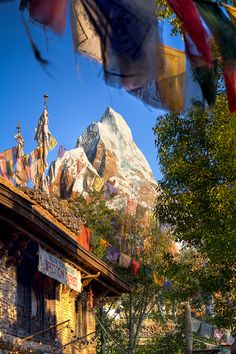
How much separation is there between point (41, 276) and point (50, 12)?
1296 cm

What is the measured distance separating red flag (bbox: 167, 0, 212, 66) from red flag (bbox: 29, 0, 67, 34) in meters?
0.95

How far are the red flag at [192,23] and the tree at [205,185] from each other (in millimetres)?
10568

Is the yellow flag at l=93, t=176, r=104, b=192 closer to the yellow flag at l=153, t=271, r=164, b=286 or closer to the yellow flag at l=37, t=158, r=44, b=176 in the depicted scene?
the yellow flag at l=153, t=271, r=164, b=286

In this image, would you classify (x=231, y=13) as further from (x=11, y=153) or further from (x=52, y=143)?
(x=52, y=143)

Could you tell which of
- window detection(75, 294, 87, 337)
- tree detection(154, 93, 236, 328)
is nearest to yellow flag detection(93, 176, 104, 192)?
window detection(75, 294, 87, 337)

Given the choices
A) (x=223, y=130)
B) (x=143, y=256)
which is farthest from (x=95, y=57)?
(x=143, y=256)

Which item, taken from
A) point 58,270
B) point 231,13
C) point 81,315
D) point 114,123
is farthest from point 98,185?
point 114,123

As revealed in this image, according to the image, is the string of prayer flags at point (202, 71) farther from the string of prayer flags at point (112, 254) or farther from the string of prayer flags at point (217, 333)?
the string of prayer flags at point (217, 333)

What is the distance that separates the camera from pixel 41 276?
56.4 feet

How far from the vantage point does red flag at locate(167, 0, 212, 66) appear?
17.6ft

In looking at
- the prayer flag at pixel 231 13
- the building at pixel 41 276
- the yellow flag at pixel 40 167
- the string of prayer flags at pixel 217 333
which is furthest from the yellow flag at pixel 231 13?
the string of prayer flags at pixel 217 333

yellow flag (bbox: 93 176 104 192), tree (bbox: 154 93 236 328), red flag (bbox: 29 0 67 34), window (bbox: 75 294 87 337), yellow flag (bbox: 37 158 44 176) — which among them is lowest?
red flag (bbox: 29 0 67 34)

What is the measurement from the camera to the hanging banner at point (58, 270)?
617 inches

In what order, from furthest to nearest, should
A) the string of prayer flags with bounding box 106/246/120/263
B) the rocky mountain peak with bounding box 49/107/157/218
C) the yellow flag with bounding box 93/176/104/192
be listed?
the rocky mountain peak with bounding box 49/107/157/218 → the yellow flag with bounding box 93/176/104/192 → the string of prayer flags with bounding box 106/246/120/263
